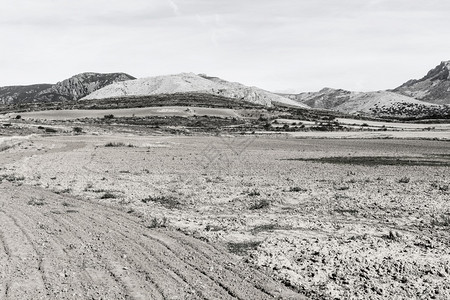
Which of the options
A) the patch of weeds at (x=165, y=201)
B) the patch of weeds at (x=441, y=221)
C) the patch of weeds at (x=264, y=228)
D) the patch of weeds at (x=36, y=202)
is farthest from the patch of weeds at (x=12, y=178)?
the patch of weeds at (x=441, y=221)

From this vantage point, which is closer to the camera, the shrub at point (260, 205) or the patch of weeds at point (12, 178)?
the shrub at point (260, 205)

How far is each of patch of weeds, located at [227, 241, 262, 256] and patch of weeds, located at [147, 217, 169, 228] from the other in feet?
9.58

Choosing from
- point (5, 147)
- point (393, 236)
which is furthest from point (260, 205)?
point (5, 147)

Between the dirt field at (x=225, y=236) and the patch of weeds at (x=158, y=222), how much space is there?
0.15 ft

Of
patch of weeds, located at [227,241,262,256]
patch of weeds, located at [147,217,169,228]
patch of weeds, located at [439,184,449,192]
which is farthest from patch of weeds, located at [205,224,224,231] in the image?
patch of weeds, located at [439,184,449,192]

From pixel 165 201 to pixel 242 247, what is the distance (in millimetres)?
7262

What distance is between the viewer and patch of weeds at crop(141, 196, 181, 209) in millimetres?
18216

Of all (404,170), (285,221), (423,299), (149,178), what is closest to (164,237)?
(285,221)

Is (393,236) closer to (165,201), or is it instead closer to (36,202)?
(165,201)

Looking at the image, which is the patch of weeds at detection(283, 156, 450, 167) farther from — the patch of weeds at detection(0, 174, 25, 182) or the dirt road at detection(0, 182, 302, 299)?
the dirt road at detection(0, 182, 302, 299)

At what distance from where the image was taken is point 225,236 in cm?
1348

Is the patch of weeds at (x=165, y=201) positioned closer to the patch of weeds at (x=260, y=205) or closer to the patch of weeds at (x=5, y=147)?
the patch of weeds at (x=260, y=205)

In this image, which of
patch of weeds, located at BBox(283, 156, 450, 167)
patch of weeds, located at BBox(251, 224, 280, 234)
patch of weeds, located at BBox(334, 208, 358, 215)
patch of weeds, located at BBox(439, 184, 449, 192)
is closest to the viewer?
patch of weeds, located at BBox(251, 224, 280, 234)

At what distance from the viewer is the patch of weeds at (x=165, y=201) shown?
1822 centimetres
